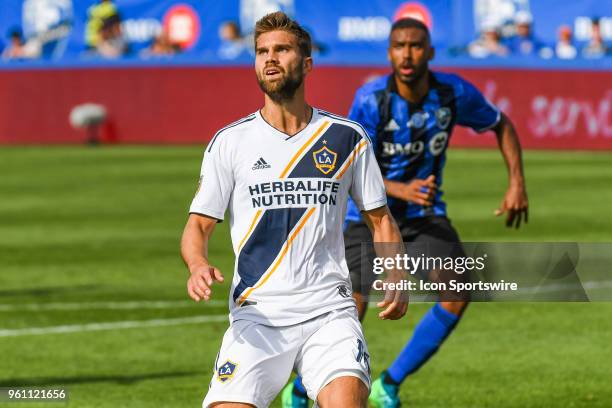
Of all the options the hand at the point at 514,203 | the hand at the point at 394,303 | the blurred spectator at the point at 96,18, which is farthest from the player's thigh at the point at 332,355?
the blurred spectator at the point at 96,18

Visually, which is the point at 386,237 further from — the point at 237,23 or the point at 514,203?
the point at 237,23

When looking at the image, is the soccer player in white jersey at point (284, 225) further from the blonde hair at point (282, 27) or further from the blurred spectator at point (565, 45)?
the blurred spectator at point (565, 45)

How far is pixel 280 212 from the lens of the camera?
6.62 meters

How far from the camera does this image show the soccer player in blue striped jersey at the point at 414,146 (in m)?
9.47

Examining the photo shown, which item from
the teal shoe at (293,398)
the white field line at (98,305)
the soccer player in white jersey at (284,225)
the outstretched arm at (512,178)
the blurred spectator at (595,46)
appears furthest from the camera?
the blurred spectator at (595,46)

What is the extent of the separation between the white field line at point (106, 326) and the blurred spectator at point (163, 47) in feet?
79.8

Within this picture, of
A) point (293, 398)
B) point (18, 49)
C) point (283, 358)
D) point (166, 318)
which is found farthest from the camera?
point (18, 49)

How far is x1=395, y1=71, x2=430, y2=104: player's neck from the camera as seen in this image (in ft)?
31.4

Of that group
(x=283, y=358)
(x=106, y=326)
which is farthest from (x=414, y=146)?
(x=106, y=326)

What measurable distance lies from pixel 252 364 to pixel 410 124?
3404 mm

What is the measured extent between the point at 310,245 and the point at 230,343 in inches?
21.1

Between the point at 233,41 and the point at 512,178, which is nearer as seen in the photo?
the point at 512,178

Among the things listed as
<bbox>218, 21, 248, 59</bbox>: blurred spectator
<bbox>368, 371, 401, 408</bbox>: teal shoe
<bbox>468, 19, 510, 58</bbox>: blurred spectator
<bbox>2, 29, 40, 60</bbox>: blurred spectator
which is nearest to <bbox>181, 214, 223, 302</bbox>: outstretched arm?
<bbox>368, 371, 401, 408</bbox>: teal shoe

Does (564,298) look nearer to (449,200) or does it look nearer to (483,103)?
(483,103)
